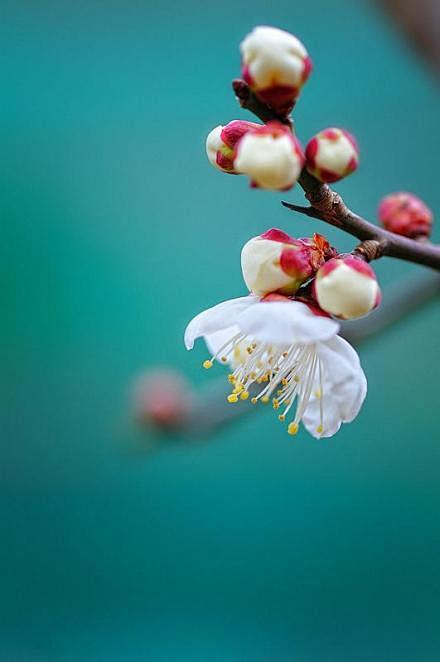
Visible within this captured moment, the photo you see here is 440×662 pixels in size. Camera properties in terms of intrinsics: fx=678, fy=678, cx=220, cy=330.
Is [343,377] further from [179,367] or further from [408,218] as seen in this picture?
[179,367]

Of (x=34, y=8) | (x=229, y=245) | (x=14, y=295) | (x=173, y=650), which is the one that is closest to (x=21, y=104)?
(x=34, y=8)

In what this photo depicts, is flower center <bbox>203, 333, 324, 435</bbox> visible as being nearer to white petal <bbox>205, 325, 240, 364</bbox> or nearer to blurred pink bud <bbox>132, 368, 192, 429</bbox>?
white petal <bbox>205, 325, 240, 364</bbox>

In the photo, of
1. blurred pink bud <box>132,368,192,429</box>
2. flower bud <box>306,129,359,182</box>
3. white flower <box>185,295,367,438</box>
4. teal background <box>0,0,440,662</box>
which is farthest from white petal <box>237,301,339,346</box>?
teal background <box>0,0,440,662</box>

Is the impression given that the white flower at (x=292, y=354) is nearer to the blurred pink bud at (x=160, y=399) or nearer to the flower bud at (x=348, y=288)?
the flower bud at (x=348, y=288)

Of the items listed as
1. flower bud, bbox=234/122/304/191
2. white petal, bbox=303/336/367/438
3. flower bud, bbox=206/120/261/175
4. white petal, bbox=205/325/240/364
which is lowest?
white petal, bbox=303/336/367/438

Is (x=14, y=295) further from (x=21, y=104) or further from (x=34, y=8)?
(x=34, y=8)

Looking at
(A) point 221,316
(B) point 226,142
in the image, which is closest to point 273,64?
(B) point 226,142
